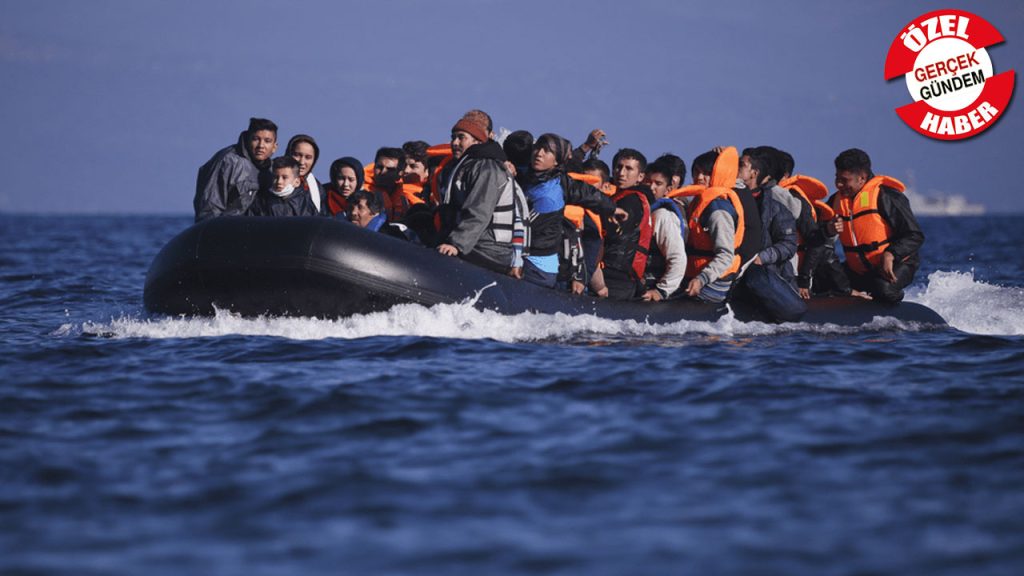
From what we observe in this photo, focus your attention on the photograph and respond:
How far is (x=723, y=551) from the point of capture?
412cm

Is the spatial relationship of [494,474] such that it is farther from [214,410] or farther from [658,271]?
[658,271]

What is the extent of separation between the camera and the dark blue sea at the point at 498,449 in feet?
13.6

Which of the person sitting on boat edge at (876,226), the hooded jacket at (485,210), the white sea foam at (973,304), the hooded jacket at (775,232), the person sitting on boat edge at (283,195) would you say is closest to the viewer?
the hooded jacket at (485,210)

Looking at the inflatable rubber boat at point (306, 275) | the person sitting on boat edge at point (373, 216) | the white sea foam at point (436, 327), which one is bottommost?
the white sea foam at point (436, 327)

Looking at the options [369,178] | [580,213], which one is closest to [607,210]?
[580,213]

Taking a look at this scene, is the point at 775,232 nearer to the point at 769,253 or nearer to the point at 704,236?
the point at 769,253

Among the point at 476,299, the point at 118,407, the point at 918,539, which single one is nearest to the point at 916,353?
the point at 476,299

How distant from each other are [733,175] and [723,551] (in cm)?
607

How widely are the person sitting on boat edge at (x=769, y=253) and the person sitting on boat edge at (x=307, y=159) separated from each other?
3.40m

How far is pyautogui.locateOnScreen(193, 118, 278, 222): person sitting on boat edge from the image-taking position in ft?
29.6

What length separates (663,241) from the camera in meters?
9.63

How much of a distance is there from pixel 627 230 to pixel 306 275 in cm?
264

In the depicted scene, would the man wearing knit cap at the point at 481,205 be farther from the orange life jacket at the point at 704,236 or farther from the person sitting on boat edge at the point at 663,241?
the orange life jacket at the point at 704,236

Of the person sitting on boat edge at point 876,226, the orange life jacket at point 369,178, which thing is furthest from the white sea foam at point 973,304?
the orange life jacket at point 369,178
